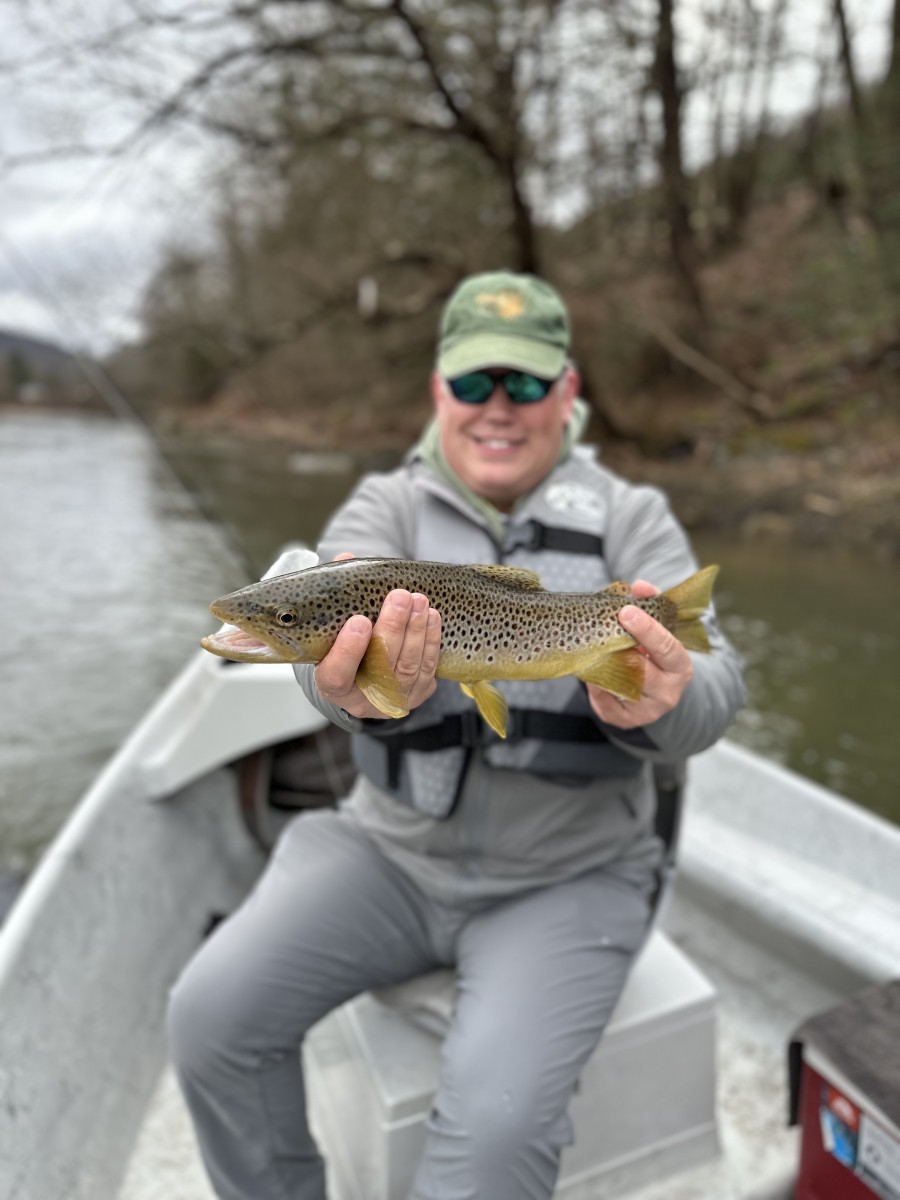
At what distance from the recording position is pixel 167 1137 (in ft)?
9.32

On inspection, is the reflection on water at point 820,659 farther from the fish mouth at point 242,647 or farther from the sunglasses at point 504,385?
the fish mouth at point 242,647

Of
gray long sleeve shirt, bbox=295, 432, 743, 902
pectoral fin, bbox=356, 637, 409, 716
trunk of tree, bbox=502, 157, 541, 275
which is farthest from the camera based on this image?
trunk of tree, bbox=502, 157, 541, 275

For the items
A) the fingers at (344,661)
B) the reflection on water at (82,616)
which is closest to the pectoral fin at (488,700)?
the fingers at (344,661)

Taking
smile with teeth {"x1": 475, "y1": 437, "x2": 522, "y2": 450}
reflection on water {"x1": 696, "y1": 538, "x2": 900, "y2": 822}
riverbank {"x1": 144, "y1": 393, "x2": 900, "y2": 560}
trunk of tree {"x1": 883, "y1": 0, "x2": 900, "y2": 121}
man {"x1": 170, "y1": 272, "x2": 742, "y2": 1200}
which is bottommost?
reflection on water {"x1": 696, "y1": 538, "x2": 900, "y2": 822}

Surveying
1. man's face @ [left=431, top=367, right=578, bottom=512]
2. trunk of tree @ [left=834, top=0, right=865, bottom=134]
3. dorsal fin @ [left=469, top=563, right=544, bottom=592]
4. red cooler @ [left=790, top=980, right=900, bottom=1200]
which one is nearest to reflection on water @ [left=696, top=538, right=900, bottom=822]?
red cooler @ [left=790, top=980, right=900, bottom=1200]

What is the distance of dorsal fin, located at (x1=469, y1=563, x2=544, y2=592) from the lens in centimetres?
189

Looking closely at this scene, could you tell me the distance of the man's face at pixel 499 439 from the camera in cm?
250

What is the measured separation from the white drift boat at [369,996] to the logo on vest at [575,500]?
1.32 m

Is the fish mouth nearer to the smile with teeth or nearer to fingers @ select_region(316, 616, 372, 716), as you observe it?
fingers @ select_region(316, 616, 372, 716)

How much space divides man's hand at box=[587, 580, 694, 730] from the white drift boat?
0.88m

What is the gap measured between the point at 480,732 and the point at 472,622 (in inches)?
22.4

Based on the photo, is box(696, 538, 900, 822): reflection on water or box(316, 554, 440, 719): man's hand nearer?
box(316, 554, 440, 719): man's hand

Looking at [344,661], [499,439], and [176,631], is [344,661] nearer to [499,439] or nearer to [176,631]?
[499,439]

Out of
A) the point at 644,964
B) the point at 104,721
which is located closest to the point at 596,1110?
the point at 644,964
